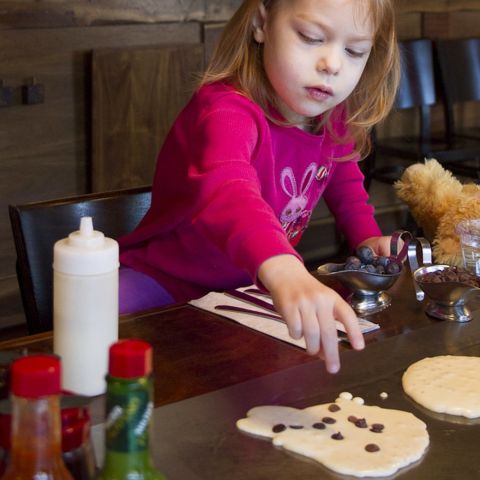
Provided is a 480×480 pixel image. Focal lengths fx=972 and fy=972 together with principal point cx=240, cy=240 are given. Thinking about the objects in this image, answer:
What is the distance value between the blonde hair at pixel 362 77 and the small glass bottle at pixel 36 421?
999mm

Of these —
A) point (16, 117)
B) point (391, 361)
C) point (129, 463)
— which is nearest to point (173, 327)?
point (391, 361)

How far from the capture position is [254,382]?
1.20 m

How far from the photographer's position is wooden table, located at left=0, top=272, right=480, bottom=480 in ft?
3.36

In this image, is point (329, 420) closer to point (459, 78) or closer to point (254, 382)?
point (254, 382)

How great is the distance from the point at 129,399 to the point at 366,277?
80 centimetres

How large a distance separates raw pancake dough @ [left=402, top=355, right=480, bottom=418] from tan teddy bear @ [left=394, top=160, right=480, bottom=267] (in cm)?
43

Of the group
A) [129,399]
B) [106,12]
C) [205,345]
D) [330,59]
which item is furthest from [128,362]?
[106,12]

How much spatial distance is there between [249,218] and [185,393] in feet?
0.79

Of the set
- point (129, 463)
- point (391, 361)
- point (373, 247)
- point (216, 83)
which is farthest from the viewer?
point (373, 247)

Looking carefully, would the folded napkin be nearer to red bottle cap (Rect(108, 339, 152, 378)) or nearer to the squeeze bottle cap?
the squeeze bottle cap

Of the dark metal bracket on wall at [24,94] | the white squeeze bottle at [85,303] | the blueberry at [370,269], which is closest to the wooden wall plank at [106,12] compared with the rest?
the dark metal bracket on wall at [24,94]

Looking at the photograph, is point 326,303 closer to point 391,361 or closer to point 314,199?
point 391,361

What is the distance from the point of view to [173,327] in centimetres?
137

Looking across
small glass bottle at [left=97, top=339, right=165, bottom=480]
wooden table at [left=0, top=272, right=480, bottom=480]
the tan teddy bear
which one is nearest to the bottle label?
small glass bottle at [left=97, top=339, right=165, bottom=480]
